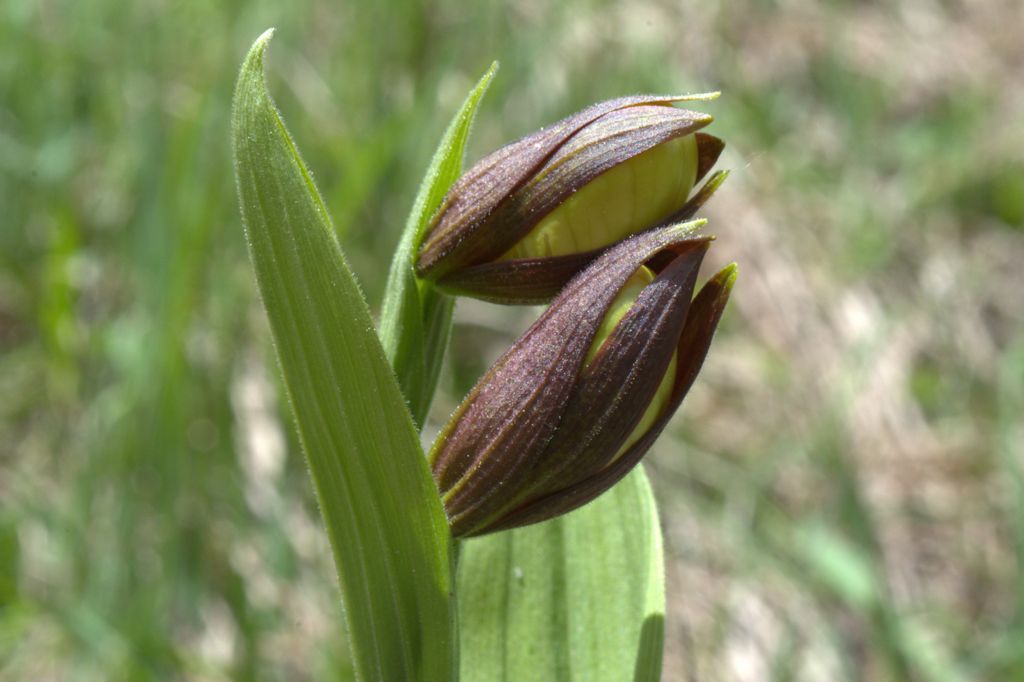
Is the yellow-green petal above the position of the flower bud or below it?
above

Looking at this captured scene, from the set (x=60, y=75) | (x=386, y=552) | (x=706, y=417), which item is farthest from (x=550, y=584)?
(x=60, y=75)

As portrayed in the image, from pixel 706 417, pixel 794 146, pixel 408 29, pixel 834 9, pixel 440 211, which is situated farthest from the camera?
pixel 834 9

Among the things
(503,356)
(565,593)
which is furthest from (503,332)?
(503,356)

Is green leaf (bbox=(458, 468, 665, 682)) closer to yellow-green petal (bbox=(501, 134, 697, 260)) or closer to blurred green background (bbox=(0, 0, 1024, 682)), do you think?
yellow-green petal (bbox=(501, 134, 697, 260))

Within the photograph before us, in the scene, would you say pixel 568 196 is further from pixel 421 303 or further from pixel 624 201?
pixel 421 303

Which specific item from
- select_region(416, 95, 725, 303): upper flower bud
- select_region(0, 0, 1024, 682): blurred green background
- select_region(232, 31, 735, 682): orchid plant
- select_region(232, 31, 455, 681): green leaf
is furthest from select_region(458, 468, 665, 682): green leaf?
select_region(0, 0, 1024, 682): blurred green background

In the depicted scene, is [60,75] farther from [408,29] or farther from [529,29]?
[529,29]
